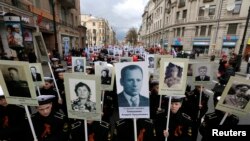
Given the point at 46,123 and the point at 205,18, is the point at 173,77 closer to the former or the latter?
the point at 46,123

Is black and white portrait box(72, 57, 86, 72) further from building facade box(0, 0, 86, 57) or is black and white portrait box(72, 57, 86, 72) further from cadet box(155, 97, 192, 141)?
building facade box(0, 0, 86, 57)

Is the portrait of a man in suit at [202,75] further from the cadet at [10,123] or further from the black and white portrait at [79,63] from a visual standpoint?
the cadet at [10,123]

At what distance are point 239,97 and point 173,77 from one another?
99cm

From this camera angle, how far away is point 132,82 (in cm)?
238

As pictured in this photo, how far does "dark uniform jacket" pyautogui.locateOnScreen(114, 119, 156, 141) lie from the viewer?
278 centimetres

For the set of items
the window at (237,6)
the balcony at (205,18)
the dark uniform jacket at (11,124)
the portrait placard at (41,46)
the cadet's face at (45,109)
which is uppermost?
the window at (237,6)

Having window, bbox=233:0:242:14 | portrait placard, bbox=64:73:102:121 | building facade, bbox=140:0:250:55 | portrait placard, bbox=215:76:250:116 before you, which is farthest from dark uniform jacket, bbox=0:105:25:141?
window, bbox=233:0:242:14

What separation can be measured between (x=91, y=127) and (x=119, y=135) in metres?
0.52

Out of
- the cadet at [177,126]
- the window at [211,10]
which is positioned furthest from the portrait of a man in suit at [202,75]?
the window at [211,10]

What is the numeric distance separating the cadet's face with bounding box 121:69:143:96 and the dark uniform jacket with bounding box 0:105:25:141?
→ 217 centimetres

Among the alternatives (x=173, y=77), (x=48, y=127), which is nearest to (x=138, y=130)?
(x=173, y=77)

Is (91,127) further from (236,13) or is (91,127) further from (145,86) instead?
(236,13)

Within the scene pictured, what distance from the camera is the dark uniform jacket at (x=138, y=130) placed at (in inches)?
109

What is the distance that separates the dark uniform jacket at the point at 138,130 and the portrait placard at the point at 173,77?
63 centimetres
